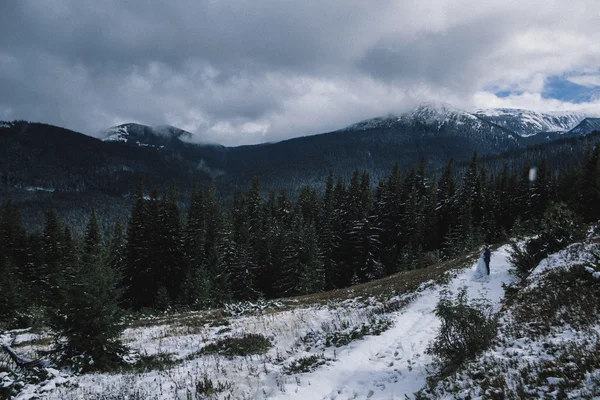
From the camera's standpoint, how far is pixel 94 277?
11172 mm

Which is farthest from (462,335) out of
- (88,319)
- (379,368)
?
(88,319)

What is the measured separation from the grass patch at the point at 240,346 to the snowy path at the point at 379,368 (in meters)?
3.08

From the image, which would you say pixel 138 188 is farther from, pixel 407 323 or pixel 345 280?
pixel 407 323

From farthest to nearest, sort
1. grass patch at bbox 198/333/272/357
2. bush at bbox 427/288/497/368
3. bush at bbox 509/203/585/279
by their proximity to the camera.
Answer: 1. bush at bbox 509/203/585/279
2. grass patch at bbox 198/333/272/357
3. bush at bbox 427/288/497/368

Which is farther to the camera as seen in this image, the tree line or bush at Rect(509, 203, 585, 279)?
the tree line

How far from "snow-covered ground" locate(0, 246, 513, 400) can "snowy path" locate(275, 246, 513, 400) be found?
→ 26 mm

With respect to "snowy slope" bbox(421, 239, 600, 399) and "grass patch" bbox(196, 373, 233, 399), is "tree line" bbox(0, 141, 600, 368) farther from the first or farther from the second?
"snowy slope" bbox(421, 239, 600, 399)

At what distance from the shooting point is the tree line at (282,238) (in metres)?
42.5

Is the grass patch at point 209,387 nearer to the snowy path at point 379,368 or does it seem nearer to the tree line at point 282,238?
the snowy path at point 379,368

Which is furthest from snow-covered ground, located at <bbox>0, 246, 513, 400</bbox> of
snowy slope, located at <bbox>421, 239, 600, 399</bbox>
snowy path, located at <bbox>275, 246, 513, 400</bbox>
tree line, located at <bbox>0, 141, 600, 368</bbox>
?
tree line, located at <bbox>0, 141, 600, 368</bbox>

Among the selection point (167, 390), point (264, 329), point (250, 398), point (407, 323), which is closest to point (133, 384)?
point (167, 390)

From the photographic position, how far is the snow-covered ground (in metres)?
8.55

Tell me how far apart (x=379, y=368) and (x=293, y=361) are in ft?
8.91

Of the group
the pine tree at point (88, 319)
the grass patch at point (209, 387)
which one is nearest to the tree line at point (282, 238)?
the pine tree at point (88, 319)
